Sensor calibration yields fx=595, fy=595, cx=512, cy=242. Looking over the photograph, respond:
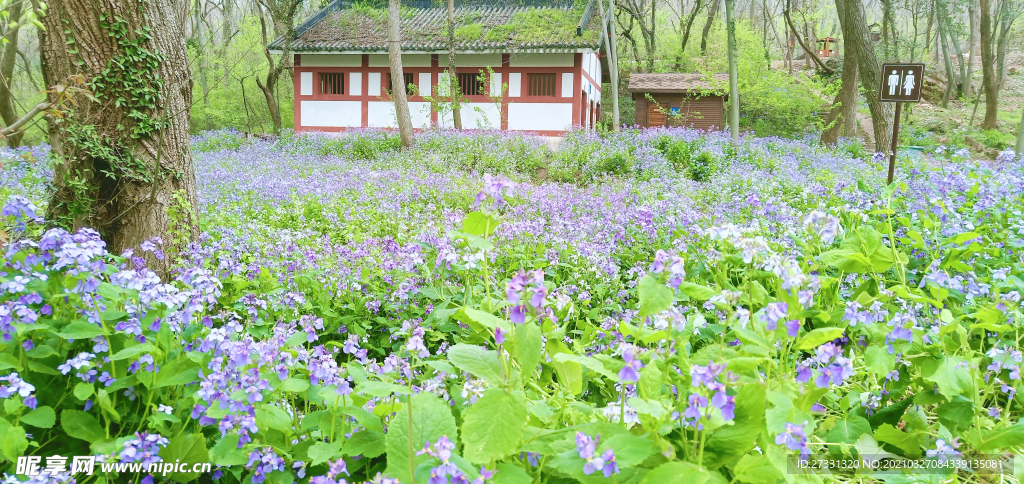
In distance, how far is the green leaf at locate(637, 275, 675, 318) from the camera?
1.37m

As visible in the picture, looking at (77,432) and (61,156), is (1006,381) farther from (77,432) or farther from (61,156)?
(61,156)

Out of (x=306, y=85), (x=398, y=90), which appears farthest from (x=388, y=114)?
(x=398, y=90)

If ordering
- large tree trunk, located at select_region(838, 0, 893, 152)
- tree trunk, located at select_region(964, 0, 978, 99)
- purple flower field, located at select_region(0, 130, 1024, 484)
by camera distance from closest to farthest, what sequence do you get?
purple flower field, located at select_region(0, 130, 1024, 484) < large tree trunk, located at select_region(838, 0, 893, 152) < tree trunk, located at select_region(964, 0, 978, 99)

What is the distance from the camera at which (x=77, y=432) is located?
1.74m

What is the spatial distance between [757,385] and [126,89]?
13.7 ft

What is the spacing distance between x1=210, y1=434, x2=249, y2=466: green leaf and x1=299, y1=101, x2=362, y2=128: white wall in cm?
2214

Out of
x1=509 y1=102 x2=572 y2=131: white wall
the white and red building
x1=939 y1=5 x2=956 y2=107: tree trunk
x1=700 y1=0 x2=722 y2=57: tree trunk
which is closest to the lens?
the white and red building

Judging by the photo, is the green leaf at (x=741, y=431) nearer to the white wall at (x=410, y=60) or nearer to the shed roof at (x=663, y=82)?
Answer: the white wall at (x=410, y=60)

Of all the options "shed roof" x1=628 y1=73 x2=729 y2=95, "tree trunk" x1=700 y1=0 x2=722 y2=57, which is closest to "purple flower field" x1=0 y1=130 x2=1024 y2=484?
"shed roof" x1=628 y1=73 x2=729 y2=95

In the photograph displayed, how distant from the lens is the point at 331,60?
22.8m

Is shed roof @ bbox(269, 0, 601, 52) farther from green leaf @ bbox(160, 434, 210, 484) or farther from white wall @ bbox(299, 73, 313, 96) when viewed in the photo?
green leaf @ bbox(160, 434, 210, 484)

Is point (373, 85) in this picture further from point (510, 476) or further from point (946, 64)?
point (946, 64)

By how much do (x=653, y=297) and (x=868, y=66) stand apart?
49.9 feet

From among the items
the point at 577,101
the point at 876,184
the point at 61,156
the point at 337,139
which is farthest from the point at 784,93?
the point at 61,156
